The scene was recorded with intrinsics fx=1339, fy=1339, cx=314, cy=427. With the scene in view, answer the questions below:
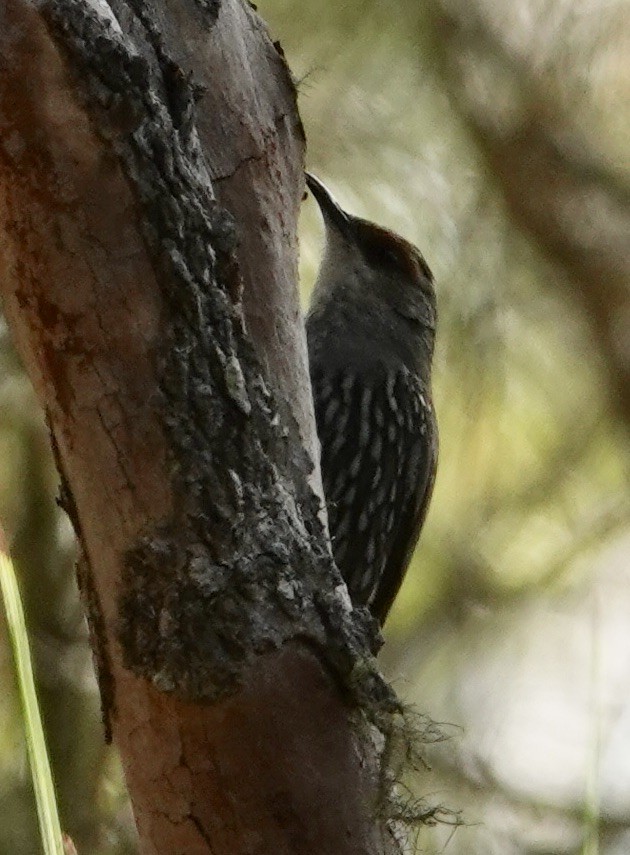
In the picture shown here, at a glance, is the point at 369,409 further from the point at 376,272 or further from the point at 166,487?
the point at 166,487

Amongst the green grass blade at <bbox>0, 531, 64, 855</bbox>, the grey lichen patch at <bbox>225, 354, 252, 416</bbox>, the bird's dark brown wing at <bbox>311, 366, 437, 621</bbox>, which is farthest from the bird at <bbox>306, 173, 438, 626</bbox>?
the green grass blade at <bbox>0, 531, 64, 855</bbox>

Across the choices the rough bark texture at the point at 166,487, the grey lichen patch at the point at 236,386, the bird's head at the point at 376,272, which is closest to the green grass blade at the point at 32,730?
the rough bark texture at the point at 166,487

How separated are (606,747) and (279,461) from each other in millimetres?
1722

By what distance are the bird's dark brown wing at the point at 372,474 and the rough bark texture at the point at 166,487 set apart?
3.24 feet

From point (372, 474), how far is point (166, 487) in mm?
1118

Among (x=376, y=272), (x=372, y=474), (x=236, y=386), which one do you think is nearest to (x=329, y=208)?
(x=376, y=272)

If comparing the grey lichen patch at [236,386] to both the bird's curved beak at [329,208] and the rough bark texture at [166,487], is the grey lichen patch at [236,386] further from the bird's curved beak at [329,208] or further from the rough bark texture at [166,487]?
the bird's curved beak at [329,208]

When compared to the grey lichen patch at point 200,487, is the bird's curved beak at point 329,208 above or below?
above

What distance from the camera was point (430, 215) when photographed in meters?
2.56

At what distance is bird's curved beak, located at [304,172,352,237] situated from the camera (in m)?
2.28

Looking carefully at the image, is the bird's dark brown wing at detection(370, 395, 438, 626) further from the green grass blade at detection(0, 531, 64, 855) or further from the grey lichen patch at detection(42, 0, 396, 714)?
the green grass blade at detection(0, 531, 64, 855)

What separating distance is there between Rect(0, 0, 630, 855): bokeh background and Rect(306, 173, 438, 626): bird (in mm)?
142

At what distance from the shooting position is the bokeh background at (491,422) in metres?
2.40

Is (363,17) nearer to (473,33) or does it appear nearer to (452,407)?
(473,33)
